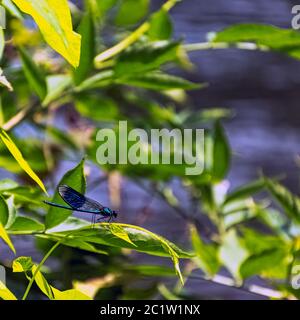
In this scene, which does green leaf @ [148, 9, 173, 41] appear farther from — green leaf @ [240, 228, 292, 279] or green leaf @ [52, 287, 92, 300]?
green leaf @ [52, 287, 92, 300]

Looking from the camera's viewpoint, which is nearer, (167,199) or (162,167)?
(162,167)

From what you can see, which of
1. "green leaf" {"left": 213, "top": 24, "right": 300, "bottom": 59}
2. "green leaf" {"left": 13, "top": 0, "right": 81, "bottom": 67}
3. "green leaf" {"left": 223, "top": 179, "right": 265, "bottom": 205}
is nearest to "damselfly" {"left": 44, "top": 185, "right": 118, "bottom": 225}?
"green leaf" {"left": 13, "top": 0, "right": 81, "bottom": 67}

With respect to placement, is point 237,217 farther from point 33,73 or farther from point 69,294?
point 69,294

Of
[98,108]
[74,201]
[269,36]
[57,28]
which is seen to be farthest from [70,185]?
[98,108]
